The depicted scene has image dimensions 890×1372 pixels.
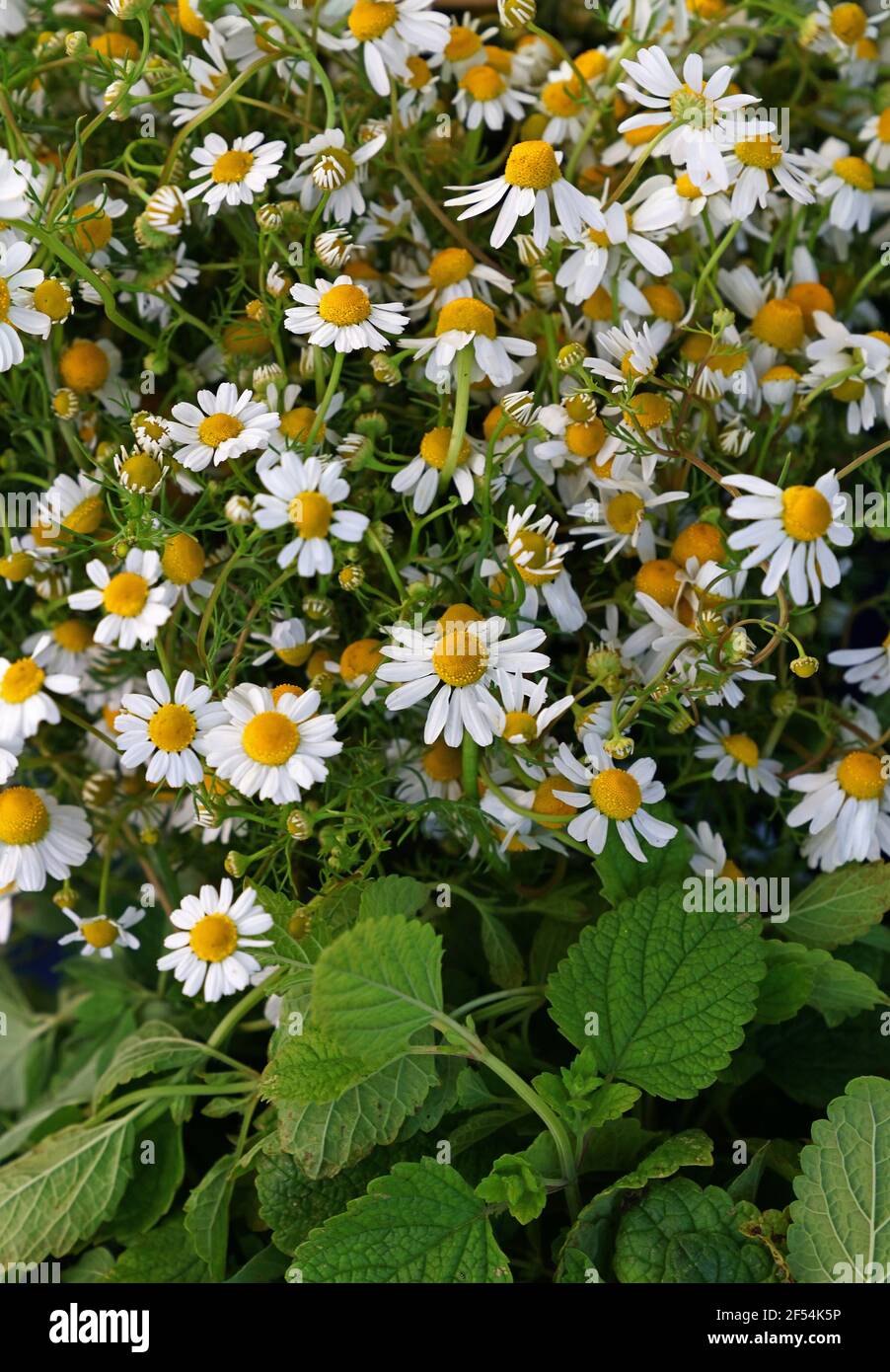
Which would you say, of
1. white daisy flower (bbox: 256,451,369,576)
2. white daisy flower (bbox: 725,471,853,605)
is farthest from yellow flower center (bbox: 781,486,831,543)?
white daisy flower (bbox: 256,451,369,576)

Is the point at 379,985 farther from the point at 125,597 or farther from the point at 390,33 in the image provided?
the point at 390,33

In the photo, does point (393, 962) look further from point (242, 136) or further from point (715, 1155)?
point (242, 136)

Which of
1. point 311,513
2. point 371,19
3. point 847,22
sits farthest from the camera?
point 847,22

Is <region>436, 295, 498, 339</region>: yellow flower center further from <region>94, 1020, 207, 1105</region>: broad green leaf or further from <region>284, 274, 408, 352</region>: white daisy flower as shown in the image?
<region>94, 1020, 207, 1105</region>: broad green leaf

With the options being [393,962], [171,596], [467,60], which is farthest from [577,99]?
[393,962]

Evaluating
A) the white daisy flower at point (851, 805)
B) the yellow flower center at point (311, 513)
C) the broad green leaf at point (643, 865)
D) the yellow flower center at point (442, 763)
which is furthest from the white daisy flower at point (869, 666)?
the yellow flower center at point (311, 513)

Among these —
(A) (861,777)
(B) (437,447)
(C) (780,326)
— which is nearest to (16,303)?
(B) (437,447)

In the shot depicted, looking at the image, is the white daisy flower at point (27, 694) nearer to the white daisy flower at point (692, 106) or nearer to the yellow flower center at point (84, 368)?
the yellow flower center at point (84, 368)
